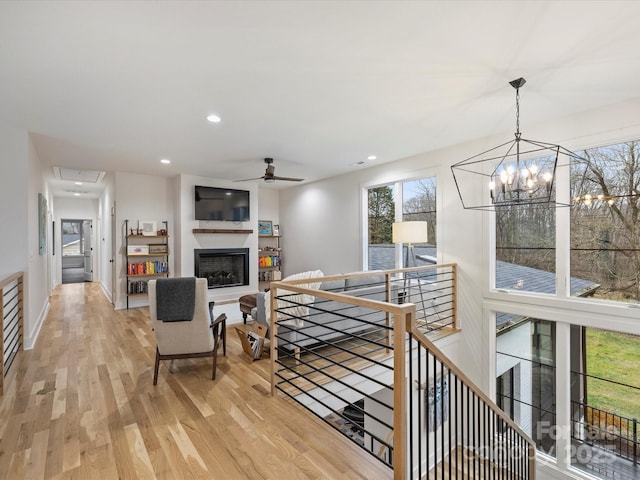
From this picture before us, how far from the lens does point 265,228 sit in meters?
8.20

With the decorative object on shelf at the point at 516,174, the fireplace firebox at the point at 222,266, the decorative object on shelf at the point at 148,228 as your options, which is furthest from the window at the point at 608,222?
the decorative object on shelf at the point at 148,228

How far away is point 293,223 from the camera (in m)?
8.02

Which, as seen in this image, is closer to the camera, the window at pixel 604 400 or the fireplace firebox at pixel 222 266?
the window at pixel 604 400

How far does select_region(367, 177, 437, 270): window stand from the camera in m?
5.13

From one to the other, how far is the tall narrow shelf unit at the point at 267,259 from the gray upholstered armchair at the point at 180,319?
474cm

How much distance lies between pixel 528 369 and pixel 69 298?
9325 mm

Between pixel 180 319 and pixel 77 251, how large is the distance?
458 inches

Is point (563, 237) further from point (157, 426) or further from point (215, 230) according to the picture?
point (215, 230)

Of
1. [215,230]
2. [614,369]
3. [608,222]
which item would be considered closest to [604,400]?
[614,369]

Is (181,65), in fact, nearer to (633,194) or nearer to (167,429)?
(167,429)

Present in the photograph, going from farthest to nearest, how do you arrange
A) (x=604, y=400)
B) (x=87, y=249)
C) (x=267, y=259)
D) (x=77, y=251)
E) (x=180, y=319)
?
(x=77, y=251)
(x=87, y=249)
(x=267, y=259)
(x=604, y=400)
(x=180, y=319)

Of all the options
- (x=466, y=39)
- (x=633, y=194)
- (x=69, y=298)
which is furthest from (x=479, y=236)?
(x=69, y=298)

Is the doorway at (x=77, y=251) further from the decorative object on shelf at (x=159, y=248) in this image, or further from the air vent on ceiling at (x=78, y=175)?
the decorative object on shelf at (x=159, y=248)

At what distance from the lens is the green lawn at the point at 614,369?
3.30 m
